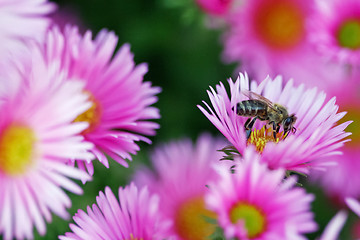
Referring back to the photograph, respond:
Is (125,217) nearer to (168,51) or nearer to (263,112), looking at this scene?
(263,112)

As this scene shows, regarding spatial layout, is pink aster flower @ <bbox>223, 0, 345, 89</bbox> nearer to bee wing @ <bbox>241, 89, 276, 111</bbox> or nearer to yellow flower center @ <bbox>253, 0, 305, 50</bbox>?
yellow flower center @ <bbox>253, 0, 305, 50</bbox>

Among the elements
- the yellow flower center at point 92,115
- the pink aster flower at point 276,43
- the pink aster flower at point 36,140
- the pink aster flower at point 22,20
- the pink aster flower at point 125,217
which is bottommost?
the pink aster flower at point 125,217

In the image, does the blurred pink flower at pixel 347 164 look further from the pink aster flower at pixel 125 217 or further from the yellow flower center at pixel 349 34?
the pink aster flower at pixel 125 217

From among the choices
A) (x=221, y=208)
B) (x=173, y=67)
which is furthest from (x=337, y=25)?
(x=221, y=208)

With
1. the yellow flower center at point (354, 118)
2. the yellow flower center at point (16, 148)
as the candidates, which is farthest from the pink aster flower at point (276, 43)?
the yellow flower center at point (16, 148)

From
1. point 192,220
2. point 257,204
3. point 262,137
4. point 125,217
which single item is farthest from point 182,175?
point 257,204

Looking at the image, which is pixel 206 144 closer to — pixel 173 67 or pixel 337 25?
pixel 173 67

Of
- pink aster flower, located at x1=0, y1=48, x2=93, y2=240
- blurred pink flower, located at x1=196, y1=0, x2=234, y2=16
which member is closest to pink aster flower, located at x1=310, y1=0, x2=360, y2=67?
blurred pink flower, located at x1=196, y1=0, x2=234, y2=16
